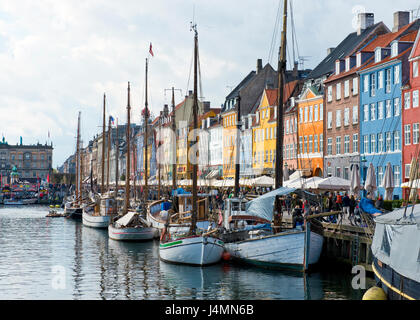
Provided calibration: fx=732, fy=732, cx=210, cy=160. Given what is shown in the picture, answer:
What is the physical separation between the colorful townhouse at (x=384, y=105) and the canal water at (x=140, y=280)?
27195 mm

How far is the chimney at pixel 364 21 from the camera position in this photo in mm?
83206

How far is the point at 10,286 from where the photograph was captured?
34250 millimetres

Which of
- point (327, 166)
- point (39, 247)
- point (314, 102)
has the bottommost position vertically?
point (39, 247)

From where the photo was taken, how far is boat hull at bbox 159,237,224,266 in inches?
1543

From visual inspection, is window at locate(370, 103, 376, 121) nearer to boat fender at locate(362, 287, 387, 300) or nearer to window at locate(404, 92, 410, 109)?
window at locate(404, 92, 410, 109)

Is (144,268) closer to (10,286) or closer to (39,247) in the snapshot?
(10,286)

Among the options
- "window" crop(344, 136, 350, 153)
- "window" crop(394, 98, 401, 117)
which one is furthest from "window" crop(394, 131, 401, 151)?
"window" crop(344, 136, 350, 153)

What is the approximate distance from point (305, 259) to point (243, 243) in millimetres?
4503

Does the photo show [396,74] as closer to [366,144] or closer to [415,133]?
[415,133]

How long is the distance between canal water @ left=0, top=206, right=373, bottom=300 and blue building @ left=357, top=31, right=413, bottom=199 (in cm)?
2718

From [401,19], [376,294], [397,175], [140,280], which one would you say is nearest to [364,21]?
[401,19]

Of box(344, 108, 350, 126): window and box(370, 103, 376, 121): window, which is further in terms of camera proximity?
box(344, 108, 350, 126): window
